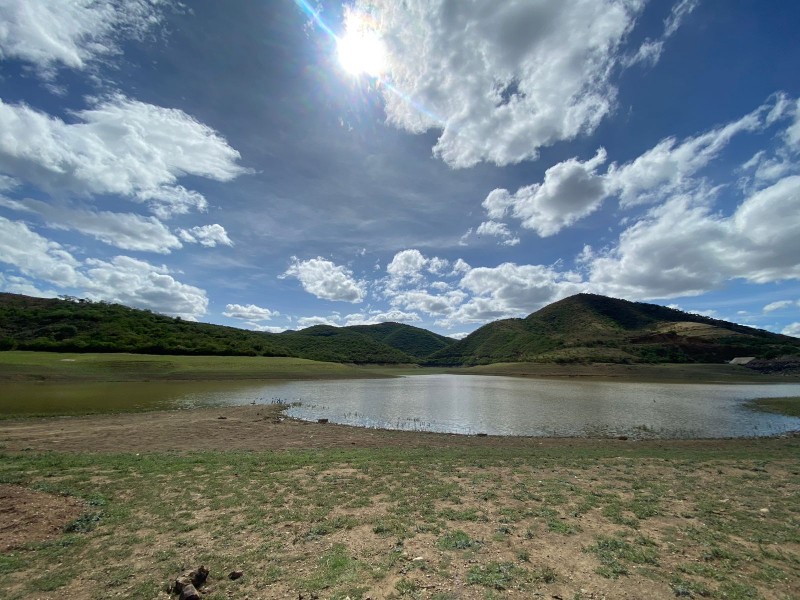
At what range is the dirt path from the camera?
60.2 feet

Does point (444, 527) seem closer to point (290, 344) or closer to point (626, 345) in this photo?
point (626, 345)

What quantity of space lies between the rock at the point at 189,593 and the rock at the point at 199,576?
342mm

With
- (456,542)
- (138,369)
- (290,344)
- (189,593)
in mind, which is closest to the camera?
(189,593)

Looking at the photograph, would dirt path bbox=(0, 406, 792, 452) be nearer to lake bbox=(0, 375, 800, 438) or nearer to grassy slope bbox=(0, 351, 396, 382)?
lake bbox=(0, 375, 800, 438)

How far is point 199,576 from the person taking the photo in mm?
6453

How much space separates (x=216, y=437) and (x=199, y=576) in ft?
55.5

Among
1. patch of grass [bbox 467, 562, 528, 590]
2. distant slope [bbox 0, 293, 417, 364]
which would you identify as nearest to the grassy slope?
distant slope [bbox 0, 293, 417, 364]

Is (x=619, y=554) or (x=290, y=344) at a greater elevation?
(x=290, y=344)

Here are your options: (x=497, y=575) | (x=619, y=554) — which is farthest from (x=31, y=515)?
(x=619, y=554)

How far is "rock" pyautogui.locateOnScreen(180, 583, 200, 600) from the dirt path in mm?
13591

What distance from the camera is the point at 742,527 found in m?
8.78

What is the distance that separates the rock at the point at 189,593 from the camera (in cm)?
589

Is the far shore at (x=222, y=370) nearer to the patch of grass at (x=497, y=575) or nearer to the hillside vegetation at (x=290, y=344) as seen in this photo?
the hillside vegetation at (x=290, y=344)

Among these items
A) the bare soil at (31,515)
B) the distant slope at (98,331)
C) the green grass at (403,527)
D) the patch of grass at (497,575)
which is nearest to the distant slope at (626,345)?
the distant slope at (98,331)
